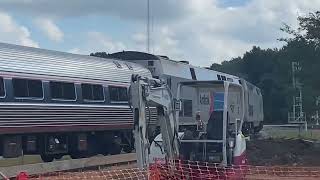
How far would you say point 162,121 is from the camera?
14.8 m

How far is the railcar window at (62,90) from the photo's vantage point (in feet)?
70.0

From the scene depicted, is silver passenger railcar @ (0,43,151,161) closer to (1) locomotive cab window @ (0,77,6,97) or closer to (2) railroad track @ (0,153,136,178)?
(1) locomotive cab window @ (0,77,6,97)

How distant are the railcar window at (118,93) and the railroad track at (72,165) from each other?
2.08 metres

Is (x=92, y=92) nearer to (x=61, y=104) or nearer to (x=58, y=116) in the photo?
(x=61, y=104)

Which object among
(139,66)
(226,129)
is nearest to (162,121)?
(226,129)

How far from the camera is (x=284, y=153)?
28359 millimetres

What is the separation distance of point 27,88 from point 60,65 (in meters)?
2.24

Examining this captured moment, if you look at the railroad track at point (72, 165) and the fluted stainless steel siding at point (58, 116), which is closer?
the railroad track at point (72, 165)

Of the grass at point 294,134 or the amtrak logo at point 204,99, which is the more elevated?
the amtrak logo at point 204,99

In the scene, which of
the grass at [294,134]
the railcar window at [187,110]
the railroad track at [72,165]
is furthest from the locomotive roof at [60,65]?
the grass at [294,134]

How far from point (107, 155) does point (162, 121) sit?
10946mm

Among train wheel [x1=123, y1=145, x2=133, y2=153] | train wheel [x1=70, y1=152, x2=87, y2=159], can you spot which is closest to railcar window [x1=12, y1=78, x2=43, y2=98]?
train wheel [x1=70, y1=152, x2=87, y2=159]

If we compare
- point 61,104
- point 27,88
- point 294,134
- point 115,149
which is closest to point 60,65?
point 61,104

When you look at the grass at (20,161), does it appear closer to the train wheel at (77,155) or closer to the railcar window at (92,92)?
the train wheel at (77,155)
